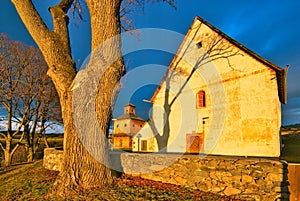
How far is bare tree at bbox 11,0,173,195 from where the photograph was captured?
4.91 m

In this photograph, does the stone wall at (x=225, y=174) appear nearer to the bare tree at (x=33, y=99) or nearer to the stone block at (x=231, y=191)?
the stone block at (x=231, y=191)

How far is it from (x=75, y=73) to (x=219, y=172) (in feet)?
15.7

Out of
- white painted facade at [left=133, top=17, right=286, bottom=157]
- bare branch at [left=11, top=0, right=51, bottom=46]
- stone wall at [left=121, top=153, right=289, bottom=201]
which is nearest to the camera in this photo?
stone wall at [left=121, top=153, right=289, bottom=201]

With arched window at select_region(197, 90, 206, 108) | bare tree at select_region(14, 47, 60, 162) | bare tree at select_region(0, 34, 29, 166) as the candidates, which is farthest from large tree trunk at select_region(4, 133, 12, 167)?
arched window at select_region(197, 90, 206, 108)

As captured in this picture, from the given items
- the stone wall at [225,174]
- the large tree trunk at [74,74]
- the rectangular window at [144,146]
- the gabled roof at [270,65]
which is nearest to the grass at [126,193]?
the stone wall at [225,174]

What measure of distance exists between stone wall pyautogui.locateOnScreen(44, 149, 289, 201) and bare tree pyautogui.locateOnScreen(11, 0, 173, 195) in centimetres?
137

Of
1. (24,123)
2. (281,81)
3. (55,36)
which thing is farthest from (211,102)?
(24,123)

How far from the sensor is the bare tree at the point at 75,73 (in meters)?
4.91

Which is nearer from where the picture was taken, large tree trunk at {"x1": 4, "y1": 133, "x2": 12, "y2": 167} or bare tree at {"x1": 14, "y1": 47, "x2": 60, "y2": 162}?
large tree trunk at {"x1": 4, "y1": 133, "x2": 12, "y2": 167}

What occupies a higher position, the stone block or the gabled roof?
the gabled roof

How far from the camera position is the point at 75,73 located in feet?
18.0

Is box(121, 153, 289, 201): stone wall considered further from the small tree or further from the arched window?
the small tree

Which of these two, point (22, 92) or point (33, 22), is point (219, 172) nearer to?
point (33, 22)

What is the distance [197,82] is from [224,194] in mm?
9592
